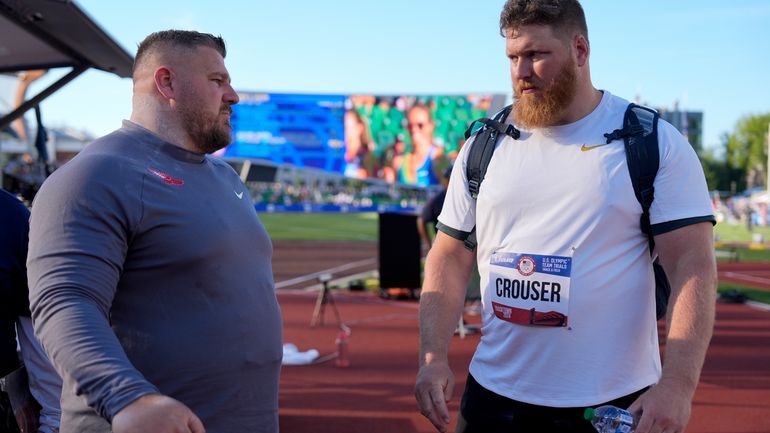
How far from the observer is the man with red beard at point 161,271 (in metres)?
2.14

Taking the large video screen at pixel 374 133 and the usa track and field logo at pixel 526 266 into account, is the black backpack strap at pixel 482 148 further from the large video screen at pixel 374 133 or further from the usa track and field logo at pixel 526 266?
the large video screen at pixel 374 133

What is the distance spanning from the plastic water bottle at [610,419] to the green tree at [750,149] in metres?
110

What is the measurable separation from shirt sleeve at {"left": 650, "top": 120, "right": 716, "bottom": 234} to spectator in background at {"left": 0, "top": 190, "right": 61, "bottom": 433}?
2256mm

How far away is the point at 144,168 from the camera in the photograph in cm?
251

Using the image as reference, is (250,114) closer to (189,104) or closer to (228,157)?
(228,157)

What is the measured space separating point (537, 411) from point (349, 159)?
40.0 m

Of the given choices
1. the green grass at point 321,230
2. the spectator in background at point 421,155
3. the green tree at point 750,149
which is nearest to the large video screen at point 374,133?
the spectator in background at point 421,155

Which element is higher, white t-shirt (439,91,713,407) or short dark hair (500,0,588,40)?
short dark hair (500,0,588,40)

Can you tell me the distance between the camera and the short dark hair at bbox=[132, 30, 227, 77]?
2744 millimetres

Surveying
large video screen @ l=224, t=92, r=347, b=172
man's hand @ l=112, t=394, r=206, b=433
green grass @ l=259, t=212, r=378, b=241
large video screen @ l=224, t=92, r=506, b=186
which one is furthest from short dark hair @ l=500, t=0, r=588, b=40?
large video screen @ l=224, t=92, r=506, b=186

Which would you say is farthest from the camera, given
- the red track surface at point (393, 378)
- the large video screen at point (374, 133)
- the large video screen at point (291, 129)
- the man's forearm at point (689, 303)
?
the large video screen at point (374, 133)

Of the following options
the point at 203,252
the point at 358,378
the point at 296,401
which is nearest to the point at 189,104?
the point at 203,252

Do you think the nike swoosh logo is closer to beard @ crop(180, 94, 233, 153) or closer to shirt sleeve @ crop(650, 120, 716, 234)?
shirt sleeve @ crop(650, 120, 716, 234)

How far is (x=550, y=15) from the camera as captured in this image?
2816mm
